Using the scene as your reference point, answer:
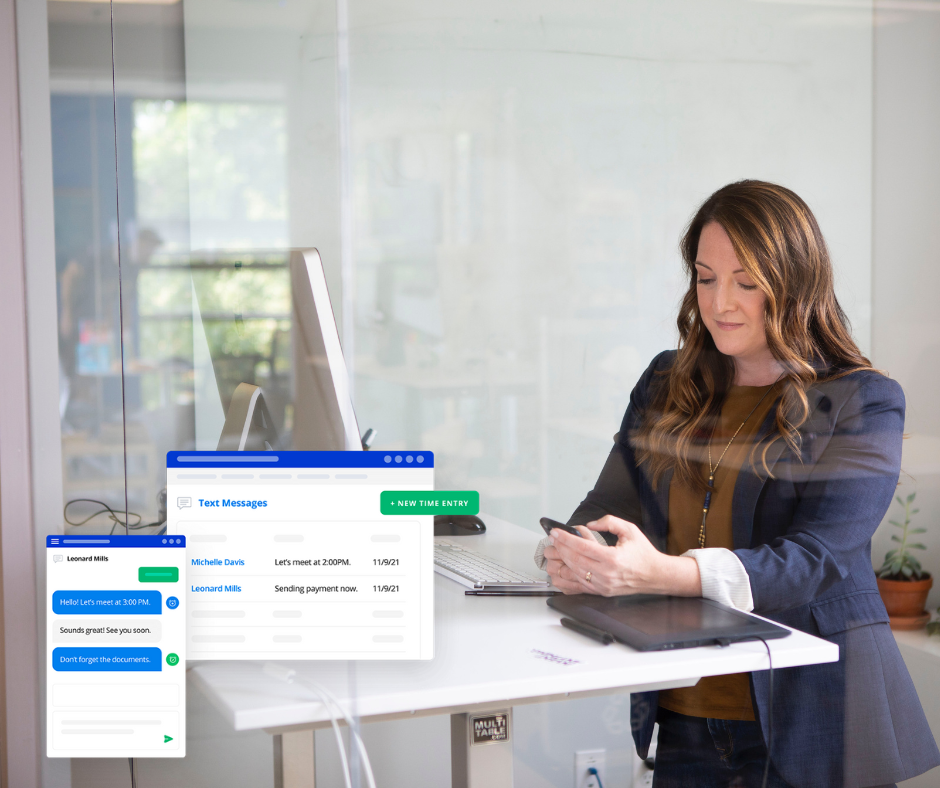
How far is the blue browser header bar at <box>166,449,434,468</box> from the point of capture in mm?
999

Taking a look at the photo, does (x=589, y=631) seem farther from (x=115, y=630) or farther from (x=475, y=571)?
(x=115, y=630)

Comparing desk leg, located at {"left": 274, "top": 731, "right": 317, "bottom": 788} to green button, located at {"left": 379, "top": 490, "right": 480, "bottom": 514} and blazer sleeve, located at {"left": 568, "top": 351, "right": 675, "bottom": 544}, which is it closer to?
green button, located at {"left": 379, "top": 490, "right": 480, "bottom": 514}

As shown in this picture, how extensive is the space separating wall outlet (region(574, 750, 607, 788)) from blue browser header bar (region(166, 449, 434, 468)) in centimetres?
80

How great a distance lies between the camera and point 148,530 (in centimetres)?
112

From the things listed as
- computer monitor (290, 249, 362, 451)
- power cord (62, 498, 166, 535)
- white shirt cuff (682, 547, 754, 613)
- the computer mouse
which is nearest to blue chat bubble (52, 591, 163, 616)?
power cord (62, 498, 166, 535)

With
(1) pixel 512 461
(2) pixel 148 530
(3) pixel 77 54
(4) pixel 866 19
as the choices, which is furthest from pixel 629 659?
(4) pixel 866 19

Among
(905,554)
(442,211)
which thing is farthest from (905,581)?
(442,211)

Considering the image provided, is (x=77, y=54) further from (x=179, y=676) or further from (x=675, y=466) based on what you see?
(x=675, y=466)

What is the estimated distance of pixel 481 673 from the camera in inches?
35.3

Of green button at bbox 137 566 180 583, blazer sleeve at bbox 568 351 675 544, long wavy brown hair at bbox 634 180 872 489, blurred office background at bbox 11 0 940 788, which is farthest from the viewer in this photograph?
blazer sleeve at bbox 568 351 675 544

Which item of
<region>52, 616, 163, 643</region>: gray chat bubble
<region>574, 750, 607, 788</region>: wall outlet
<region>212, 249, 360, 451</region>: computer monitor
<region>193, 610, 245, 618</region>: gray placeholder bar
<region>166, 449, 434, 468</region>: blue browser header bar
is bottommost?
<region>574, 750, 607, 788</region>: wall outlet

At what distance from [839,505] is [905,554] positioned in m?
0.48

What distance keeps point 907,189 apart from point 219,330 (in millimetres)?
1234
